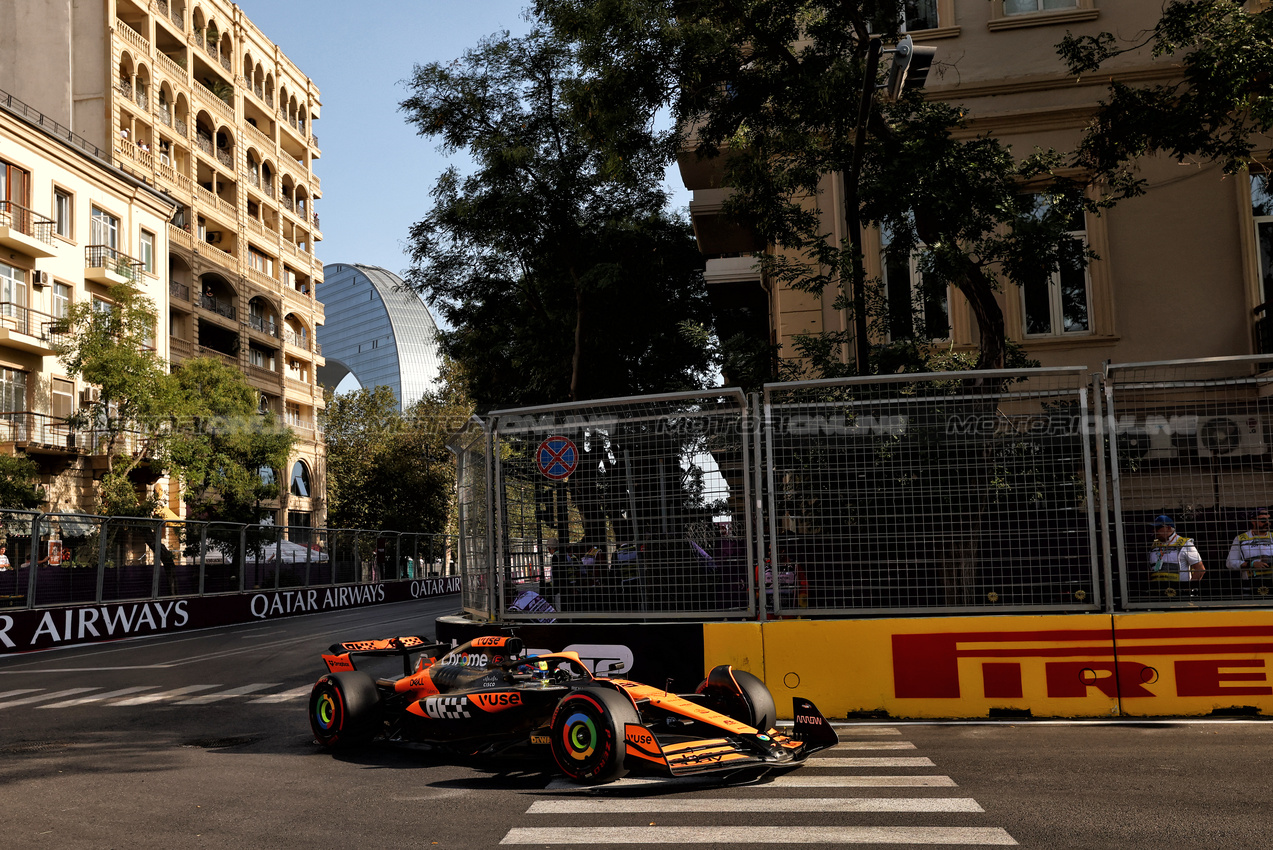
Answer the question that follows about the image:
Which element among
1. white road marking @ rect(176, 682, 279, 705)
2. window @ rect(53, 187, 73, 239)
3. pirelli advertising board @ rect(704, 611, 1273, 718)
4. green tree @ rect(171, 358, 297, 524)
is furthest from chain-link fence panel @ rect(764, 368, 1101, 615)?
window @ rect(53, 187, 73, 239)

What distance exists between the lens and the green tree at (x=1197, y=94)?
11.5m

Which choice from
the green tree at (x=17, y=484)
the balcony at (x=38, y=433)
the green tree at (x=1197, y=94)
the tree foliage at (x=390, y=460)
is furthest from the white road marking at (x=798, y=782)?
the tree foliage at (x=390, y=460)

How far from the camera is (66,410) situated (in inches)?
1518

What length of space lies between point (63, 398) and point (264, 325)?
2178 cm

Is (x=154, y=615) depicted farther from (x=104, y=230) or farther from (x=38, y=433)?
(x=104, y=230)


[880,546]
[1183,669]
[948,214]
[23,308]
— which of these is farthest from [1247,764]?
[23,308]

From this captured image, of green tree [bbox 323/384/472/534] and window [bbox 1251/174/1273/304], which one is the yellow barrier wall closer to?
window [bbox 1251/174/1273/304]

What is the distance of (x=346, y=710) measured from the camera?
8055 millimetres

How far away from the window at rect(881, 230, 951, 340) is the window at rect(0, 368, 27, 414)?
101 ft

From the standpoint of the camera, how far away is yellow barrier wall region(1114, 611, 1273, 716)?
8586 mm

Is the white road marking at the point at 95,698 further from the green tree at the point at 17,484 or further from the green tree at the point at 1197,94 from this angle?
the green tree at the point at 17,484

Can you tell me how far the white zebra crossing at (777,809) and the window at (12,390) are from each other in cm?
3542

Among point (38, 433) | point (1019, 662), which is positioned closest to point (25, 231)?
point (38, 433)

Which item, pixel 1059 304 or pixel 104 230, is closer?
pixel 1059 304
